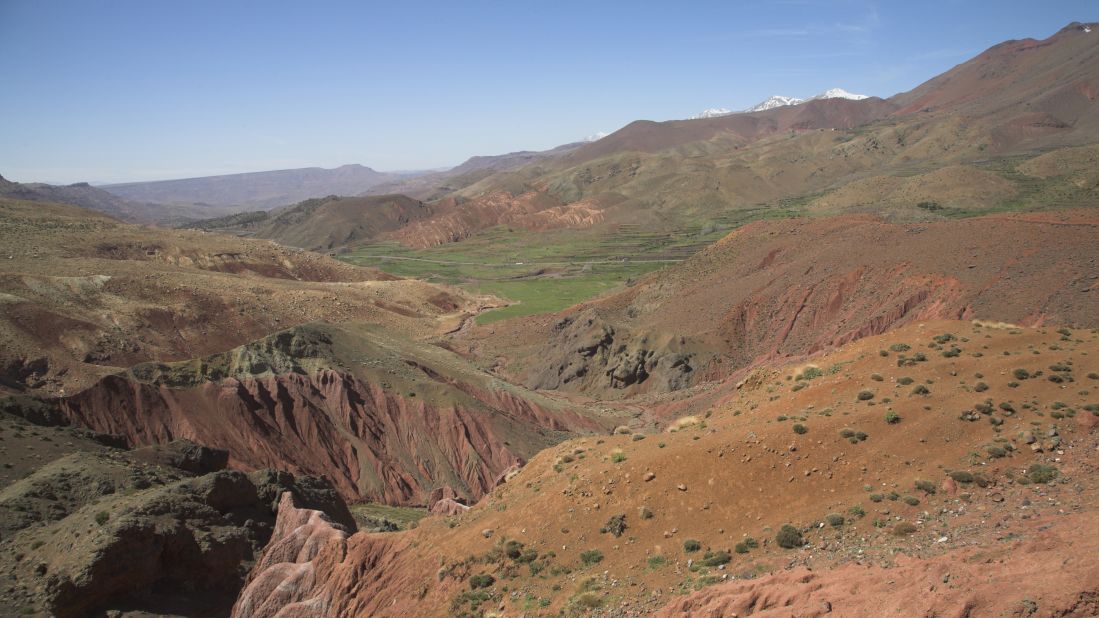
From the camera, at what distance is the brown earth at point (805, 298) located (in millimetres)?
43844

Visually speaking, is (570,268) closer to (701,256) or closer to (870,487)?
(701,256)

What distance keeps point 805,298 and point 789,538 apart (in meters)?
45.4

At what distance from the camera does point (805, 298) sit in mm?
57219

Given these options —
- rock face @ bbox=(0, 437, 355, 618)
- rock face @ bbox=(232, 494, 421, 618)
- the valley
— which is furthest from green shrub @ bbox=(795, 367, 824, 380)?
rock face @ bbox=(0, 437, 355, 618)

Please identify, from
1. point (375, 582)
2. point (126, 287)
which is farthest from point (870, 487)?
point (126, 287)

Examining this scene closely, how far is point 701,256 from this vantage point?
78.8 meters

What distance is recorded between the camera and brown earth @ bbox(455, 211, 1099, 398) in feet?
144

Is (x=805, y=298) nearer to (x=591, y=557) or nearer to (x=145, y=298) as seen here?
(x=591, y=557)

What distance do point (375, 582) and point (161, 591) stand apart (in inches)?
287

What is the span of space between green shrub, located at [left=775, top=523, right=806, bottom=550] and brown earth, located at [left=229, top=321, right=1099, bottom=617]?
18 centimetres

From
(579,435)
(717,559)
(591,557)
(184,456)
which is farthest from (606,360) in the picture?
(717,559)

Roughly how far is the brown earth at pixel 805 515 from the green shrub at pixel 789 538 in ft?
0.58

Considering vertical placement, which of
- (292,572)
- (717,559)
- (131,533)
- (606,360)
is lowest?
(606,360)

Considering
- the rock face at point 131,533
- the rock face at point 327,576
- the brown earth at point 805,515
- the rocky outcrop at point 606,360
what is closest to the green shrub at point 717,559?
the brown earth at point 805,515
